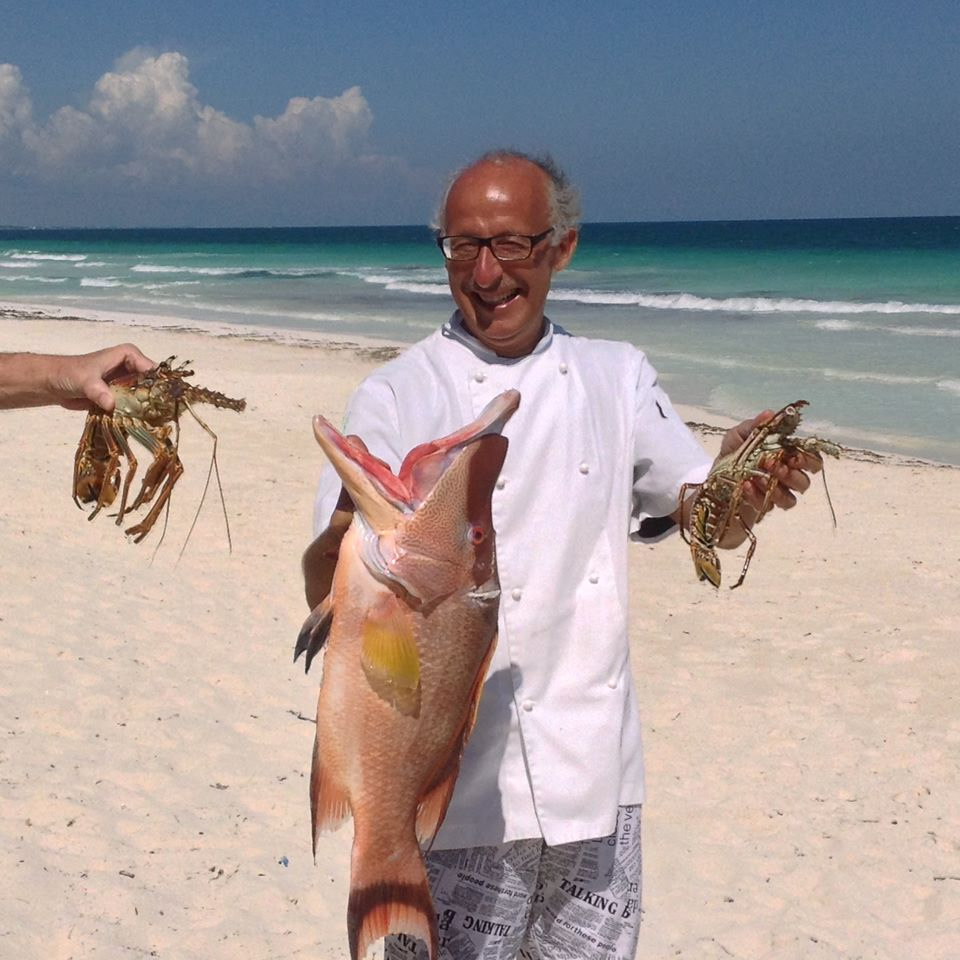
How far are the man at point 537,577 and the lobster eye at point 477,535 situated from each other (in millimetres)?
524

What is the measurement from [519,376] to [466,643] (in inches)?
30.5

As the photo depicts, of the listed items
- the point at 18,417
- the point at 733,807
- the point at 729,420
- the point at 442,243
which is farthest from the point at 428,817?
the point at 729,420

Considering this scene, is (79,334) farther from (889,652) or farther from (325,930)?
(325,930)

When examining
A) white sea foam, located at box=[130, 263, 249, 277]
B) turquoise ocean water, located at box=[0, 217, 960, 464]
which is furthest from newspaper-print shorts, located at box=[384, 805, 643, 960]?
white sea foam, located at box=[130, 263, 249, 277]

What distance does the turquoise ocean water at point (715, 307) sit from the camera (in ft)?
52.9

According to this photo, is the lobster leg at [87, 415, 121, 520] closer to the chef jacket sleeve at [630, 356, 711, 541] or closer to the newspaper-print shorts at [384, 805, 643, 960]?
the newspaper-print shorts at [384, 805, 643, 960]

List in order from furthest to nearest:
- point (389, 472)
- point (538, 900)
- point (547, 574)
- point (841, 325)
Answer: point (841, 325)
point (538, 900)
point (547, 574)
point (389, 472)

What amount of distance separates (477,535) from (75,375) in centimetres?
99

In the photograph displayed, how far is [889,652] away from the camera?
7141 millimetres

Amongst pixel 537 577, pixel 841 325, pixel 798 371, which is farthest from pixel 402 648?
pixel 841 325

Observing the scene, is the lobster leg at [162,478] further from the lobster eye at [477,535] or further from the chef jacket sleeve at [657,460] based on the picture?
the chef jacket sleeve at [657,460]

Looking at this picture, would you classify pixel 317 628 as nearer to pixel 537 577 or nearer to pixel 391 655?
pixel 391 655

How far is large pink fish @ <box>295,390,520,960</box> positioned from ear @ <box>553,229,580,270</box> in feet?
2.73

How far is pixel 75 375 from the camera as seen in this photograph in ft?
7.52
